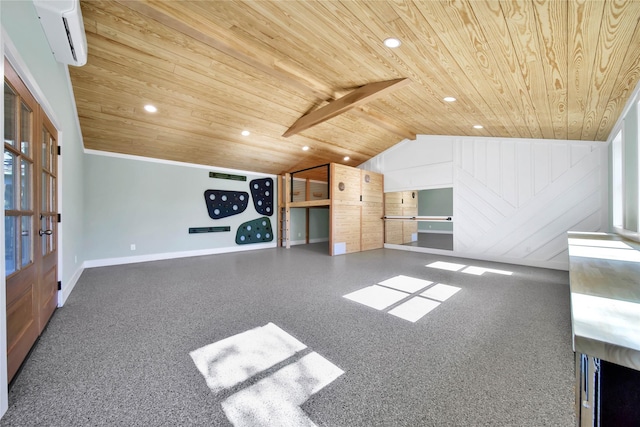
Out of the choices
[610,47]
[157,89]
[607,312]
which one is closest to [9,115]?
[157,89]

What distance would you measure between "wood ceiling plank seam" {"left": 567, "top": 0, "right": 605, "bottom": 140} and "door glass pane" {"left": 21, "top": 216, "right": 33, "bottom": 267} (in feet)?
13.6

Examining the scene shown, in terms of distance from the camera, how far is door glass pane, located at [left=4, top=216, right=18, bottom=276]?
163 centimetres

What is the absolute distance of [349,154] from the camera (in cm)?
752

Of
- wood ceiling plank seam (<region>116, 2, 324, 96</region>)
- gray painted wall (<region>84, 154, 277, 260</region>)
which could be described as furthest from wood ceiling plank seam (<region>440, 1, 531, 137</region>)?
gray painted wall (<region>84, 154, 277, 260</region>)

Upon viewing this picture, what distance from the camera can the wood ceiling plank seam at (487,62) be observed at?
6.73 ft

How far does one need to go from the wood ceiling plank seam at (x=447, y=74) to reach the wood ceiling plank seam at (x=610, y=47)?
1.09 m

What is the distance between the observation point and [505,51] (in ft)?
7.91

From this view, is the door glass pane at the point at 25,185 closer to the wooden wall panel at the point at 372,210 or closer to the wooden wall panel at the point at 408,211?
the wooden wall panel at the point at 372,210

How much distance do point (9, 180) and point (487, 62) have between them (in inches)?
159

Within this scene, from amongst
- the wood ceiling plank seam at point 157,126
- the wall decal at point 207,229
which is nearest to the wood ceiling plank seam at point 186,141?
the wood ceiling plank seam at point 157,126

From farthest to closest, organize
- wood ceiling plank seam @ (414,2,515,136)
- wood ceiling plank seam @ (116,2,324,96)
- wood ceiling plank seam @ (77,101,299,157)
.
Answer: wood ceiling plank seam @ (77,101,299,157) → wood ceiling plank seam @ (116,2,324,96) → wood ceiling plank seam @ (414,2,515,136)

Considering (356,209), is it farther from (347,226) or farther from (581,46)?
(581,46)

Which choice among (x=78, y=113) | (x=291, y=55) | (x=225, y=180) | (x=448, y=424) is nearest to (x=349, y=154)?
(x=225, y=180)

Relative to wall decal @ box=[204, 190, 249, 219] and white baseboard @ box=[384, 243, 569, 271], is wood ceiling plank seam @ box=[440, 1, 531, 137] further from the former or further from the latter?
wall decal @ box=[204, 190, 249, 219]
